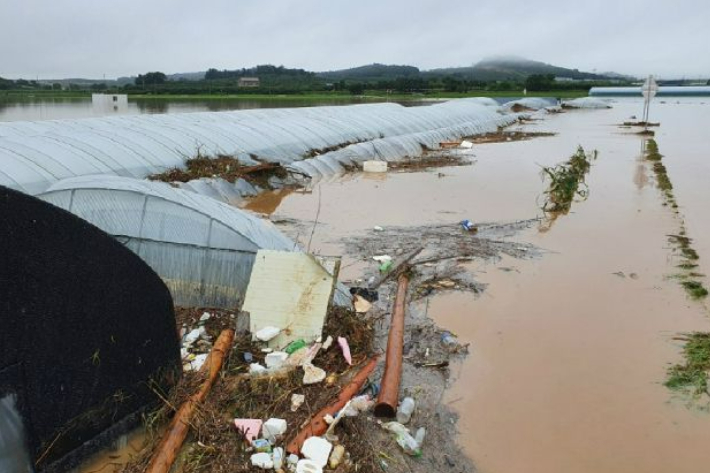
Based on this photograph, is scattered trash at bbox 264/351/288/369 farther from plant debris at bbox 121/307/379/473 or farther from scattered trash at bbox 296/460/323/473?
scattered trash at bbox 296/460/323/473

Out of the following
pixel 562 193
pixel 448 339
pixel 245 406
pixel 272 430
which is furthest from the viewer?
pixel 562 193

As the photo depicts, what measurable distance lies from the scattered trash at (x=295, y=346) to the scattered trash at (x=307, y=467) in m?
1.61

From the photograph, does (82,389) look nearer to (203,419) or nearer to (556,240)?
(203,419)

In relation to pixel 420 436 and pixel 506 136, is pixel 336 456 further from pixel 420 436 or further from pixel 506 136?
pixel 506 136

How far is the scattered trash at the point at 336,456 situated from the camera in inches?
171

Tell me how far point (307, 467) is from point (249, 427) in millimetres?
602

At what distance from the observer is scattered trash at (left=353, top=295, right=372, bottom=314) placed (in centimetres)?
714

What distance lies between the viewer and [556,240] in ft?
35.6

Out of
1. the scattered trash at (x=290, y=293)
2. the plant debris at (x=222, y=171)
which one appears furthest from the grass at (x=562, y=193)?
the scattered trash at (x=290, y=293)

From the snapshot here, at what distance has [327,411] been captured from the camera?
4848 mm

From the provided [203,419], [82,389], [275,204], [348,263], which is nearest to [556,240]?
[348,263]

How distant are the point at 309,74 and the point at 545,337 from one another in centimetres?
10315

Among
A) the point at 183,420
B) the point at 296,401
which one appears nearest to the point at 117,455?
the point at 183,420

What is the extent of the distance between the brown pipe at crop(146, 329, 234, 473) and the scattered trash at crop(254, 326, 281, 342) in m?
0.30
